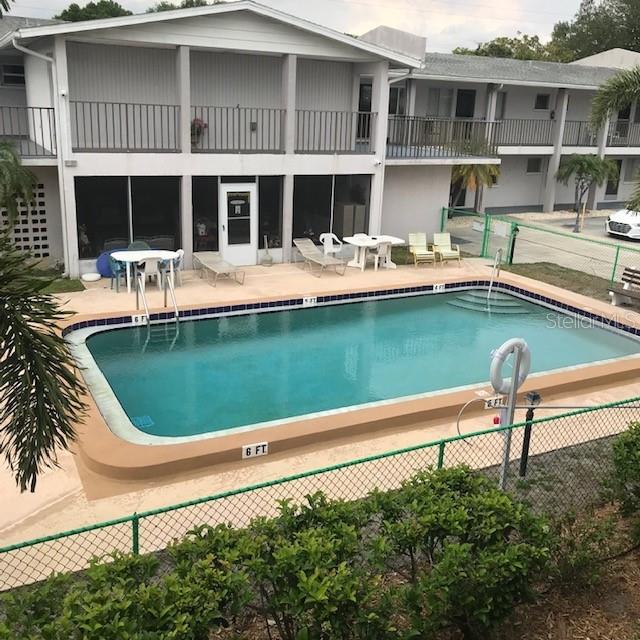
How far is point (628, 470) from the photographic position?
6.06m

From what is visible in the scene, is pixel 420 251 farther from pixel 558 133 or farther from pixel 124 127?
pixel 558 133

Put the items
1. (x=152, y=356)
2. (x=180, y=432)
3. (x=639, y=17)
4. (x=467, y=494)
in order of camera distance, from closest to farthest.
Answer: (x=467, y=494), (x=180, y=432), (x=152, y=356), (x=639, y=17)

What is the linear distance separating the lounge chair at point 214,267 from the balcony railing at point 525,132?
15.0m

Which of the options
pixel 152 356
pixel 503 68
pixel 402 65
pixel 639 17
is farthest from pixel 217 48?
pixel 639 17

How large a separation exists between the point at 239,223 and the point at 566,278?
Answer: 26.9ft

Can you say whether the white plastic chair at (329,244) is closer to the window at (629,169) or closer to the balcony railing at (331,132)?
the balcony railing at (331,132)

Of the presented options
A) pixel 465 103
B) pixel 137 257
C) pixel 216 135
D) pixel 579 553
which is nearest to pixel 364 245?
pixel 216 135

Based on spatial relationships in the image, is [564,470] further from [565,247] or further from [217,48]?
[565,247]

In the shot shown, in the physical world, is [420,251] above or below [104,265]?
above

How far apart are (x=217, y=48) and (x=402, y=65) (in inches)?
197

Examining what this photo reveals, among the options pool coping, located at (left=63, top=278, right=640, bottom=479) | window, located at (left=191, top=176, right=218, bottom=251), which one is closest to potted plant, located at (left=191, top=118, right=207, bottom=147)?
window, located at (left=191, top=176, right=218, bottom=251)

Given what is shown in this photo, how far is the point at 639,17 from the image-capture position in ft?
184

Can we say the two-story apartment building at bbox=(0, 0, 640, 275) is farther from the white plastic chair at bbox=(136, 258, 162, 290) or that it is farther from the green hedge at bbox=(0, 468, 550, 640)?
the green hedge at bbox=(0, 468, 550, 640)

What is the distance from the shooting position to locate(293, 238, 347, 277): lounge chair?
1656 centimetres
